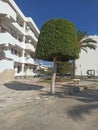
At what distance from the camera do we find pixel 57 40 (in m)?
14.8

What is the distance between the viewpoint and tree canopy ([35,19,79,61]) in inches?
581

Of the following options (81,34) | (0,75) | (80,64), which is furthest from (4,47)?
(80,64)

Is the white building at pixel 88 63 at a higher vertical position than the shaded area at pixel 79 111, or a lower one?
higher

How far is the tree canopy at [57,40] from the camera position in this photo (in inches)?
581

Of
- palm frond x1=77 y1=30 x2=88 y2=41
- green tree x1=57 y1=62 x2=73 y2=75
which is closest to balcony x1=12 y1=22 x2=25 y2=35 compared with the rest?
green tree x1=57 y1=62 x2=73 y2=75

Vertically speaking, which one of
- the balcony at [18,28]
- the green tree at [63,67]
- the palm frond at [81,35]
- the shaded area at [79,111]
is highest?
the balcony at [18,28]

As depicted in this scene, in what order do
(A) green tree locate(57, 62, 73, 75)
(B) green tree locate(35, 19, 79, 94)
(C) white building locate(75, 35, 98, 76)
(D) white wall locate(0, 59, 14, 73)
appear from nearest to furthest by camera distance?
1. (B) green tree locate(35, 19, 79, 94)
2. (D) white wall locate(0, 59, 14, 73)
3. (A) green tree locate(57, 62, 73, 75)
4. (C) white building locate(75, 35, 98, 76)

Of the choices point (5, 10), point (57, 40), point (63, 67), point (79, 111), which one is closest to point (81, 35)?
point (63, 67)

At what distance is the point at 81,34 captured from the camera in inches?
1543

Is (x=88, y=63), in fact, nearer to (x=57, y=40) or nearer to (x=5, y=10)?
(x=5, y=10)

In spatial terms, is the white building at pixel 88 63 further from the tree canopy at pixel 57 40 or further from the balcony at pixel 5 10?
the tree canopy at pixel 57 40

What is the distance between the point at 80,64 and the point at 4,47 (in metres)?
37.2

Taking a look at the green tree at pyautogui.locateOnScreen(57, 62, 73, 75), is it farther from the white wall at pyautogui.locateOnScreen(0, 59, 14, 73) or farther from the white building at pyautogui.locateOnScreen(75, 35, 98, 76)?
the white building at pyautogui.locateOnScreen(75, 35, 98, 76)

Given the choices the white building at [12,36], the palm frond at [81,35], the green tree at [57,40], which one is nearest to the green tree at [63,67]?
the palm frond at [81,35]
